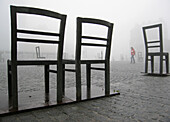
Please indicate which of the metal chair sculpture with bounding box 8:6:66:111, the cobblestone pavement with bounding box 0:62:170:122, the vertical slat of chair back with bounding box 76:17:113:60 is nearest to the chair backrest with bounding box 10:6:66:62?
the metal chair sculpture with bounding box 8:6:66:111

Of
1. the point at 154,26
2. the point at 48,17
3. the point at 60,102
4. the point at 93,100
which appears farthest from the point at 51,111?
the point at 154,26

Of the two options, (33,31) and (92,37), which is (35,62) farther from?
(92,37)

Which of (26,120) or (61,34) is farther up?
(61,34)

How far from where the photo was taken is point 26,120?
4.54ft

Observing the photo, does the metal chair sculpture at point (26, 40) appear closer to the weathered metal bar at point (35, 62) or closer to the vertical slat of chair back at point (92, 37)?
the weathered metal bar at point (35, 62)

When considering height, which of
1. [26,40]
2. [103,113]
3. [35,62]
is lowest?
[103,113]

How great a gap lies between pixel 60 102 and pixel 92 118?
585mm

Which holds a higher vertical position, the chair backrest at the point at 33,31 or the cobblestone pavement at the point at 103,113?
the chair backrest at the point at 33,31

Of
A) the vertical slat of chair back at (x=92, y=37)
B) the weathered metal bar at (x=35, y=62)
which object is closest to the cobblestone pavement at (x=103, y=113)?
the weathered metal bar at (x=35, y=62)

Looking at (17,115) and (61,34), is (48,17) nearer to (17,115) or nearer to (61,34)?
(61,34)

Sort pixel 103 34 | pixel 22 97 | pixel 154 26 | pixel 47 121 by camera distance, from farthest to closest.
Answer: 1. pixel 154 26
2. pixel 103 34
3. pixel 22 97
4. pixel 47 121

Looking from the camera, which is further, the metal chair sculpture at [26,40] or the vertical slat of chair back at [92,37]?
the vertical slat of chair back at [92,37]

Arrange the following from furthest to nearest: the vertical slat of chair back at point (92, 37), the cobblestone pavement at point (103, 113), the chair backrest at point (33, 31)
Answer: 1. the vertical slat of chair back at point (92, 37)
2. the chair backrest at point (33, 31)
3. the cobblestone pavement at point (103, 113)

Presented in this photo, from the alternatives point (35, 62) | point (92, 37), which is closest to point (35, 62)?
point (35, 62)
